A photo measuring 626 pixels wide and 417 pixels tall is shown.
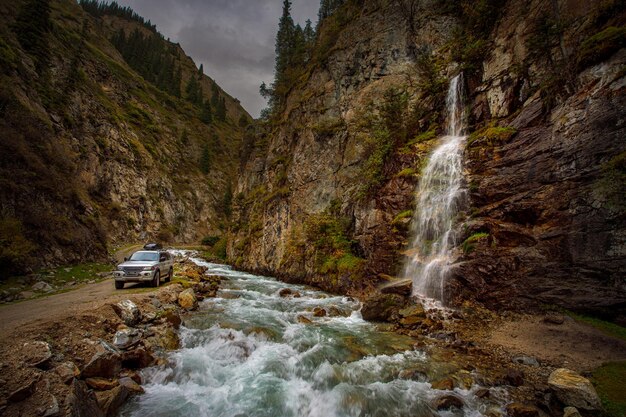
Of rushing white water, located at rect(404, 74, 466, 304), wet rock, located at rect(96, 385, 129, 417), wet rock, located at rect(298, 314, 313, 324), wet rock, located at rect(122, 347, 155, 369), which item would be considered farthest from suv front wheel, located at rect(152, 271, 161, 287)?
rushing white water, located at rect(404, 74, 466, 304)

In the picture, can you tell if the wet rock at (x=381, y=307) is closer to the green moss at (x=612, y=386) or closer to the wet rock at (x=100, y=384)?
the green moss at (x=612, y=386)

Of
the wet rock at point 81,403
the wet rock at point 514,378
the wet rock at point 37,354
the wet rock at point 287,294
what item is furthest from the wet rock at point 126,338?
the wet rock at point 514,378

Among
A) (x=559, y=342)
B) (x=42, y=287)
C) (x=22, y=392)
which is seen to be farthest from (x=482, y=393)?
(x=42, y=287)

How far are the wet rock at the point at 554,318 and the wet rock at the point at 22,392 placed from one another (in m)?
15.1

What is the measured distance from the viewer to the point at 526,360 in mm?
8969

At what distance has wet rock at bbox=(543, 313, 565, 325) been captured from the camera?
1029 centimetres

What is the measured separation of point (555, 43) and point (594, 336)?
52.5 feet

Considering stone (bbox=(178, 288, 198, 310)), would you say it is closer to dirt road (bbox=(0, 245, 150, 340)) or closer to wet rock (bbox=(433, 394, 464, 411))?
dirt road (bbox=(0, 245, 150, 340))

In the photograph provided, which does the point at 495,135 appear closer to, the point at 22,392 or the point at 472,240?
the point at 472,240

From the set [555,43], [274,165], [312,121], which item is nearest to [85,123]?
[274,165]

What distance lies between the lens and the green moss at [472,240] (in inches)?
551

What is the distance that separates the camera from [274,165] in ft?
134

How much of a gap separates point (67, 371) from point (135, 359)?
6.87 ft

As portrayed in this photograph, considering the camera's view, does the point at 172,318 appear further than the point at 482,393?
Yes
